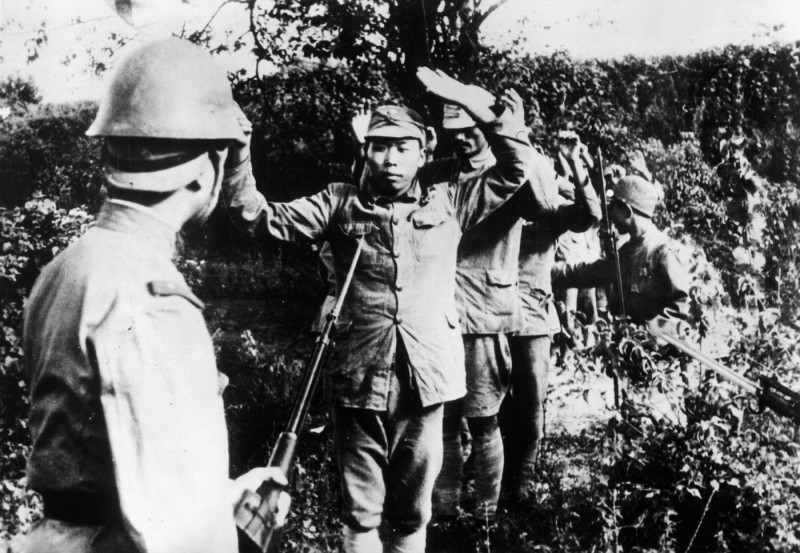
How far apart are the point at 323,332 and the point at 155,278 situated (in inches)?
53.1

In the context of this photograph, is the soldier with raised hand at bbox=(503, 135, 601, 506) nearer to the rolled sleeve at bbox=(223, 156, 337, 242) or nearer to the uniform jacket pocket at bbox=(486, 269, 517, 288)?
the uniform jacket pocket at bbox=(486, 269, 517, 288)

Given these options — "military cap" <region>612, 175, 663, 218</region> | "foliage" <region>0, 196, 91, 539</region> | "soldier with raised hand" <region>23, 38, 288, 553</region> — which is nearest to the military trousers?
"soldier with raised hand" <region>23, 38, 288, 553</region>

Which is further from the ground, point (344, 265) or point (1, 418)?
point (344, 265)

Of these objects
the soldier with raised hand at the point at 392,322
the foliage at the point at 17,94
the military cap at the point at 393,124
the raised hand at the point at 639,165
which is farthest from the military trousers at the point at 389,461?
the foliage at the point at 17,94

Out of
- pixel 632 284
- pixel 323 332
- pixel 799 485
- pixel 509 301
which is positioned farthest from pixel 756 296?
pixel 323 332

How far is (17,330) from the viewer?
4.45 m

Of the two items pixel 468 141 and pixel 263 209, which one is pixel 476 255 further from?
pixel 263 209

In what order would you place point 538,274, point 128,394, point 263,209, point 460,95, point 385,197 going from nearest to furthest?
point 128,394 → point 263,209 → point 460,95 → point 385,197 → point 538,274

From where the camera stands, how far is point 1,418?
14.5ft

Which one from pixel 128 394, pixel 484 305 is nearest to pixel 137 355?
pixel 128 394

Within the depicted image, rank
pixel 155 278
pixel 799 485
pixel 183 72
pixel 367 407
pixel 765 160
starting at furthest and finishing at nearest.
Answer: pixel 765 160 → pixel 799 485 → pixel 367 407 → pixel 183 72 → pixel 155 278

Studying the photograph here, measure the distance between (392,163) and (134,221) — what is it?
1772 mm

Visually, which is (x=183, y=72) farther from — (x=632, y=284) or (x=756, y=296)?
(x=756, y=296)

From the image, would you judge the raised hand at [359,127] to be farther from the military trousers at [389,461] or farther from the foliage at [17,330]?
the foliage at [17,330]
